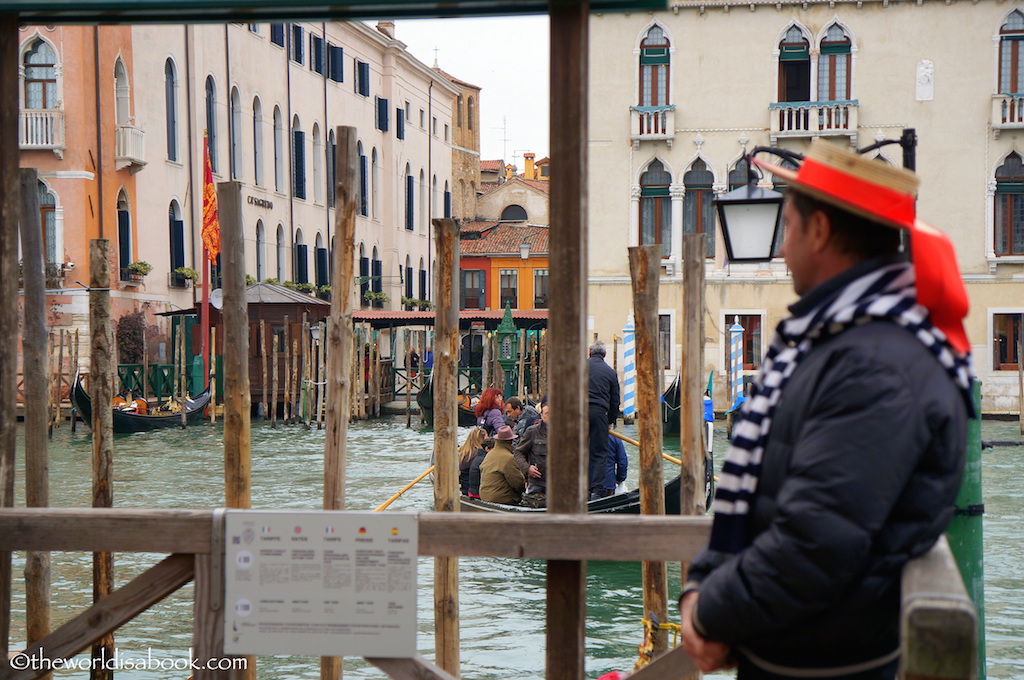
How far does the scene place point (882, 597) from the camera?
62.4 inches

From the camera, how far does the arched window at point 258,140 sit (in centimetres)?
2466

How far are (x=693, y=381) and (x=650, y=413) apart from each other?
20.6 inches

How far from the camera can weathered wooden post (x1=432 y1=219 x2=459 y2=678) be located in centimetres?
460

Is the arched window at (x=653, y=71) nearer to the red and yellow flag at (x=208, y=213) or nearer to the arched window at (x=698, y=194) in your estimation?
the arched window at (x=698, y=194)

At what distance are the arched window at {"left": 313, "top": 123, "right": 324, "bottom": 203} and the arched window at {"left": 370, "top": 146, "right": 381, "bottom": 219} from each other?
7.93 feet

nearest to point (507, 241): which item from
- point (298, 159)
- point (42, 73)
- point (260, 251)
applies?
point (298, 159)

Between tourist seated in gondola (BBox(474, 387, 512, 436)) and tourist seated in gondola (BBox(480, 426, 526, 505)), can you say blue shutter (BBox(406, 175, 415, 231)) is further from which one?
tourist seated in gondola (BBox(480, 426, 526, 505))

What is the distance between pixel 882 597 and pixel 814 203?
1.75 feet

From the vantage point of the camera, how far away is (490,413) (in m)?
10.6

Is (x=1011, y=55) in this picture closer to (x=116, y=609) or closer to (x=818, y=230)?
(x=116, y=609)

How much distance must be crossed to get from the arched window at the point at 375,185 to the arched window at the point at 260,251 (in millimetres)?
5867

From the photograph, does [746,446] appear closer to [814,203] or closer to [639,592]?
[814,203]

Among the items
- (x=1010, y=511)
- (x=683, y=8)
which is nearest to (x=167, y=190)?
(x=683, y=8)

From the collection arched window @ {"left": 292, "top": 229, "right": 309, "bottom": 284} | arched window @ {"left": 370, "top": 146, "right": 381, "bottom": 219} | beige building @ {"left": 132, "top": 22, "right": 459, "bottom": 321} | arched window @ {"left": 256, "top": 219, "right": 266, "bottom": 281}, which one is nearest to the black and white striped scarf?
beige building @ {"left": 132, "top": 22, "right": 459, "bottom": 321}
